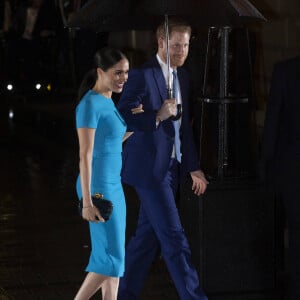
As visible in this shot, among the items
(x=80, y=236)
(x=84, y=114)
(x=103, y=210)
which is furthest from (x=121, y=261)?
(x=80, y=236)

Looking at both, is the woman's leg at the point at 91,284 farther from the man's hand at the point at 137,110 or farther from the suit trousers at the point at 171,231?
the man's hand at the point at 137,110

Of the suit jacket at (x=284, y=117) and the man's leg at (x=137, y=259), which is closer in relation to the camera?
the suit jacket at (x=284, y=117)

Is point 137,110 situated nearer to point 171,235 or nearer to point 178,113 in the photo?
point 178,113

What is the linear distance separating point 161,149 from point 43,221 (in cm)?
364

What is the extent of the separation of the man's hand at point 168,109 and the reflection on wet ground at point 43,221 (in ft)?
5.13

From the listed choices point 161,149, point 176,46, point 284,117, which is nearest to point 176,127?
point 161,149

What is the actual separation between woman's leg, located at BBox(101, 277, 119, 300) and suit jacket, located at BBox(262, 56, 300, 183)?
44.6 inches

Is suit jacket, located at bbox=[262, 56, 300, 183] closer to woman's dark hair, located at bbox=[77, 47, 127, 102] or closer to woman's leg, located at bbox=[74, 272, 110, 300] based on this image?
woman's dark hair, located at bbox=[77, 47, 127, 102]

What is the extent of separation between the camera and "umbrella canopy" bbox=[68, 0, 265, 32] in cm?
631

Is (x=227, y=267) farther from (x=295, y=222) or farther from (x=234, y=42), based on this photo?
(x=234, y=42)

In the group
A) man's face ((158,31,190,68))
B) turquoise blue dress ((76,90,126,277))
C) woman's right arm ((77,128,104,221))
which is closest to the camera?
woman's right arm ((77,128,104,221))

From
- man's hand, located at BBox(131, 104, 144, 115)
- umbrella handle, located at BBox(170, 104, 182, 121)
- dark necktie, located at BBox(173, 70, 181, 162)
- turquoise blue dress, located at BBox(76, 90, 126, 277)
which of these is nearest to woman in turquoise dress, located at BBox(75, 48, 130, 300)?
turquoise blue dress, located at BBox(76, 90, 126, 277)

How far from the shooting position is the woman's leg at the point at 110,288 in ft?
20.7

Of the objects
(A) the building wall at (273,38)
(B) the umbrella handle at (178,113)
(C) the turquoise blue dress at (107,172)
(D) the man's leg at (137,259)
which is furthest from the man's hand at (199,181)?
(A) the building wall at (273,38)
